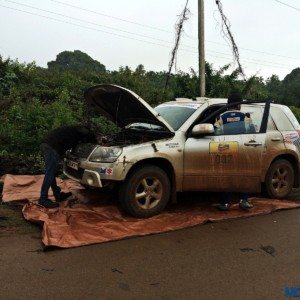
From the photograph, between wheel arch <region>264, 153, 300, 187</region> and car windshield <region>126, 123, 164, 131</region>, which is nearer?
car windshield <region>126, 123, 164, 131</region>

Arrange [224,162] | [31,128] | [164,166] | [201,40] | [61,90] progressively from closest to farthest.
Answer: [164,166], [224,162], [31,128], [201,40], [61,90]

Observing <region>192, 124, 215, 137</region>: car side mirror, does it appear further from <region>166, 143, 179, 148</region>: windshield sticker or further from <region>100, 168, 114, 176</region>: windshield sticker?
<region>100, 168, 114, 176</region>: windshield sticker

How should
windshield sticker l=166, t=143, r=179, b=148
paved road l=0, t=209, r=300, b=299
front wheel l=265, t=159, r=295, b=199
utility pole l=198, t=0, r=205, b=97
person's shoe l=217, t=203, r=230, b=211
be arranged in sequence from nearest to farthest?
paved road l=0, t=209, r=300, b=299 < windshield sticker l=166, t=143, r=179, b=148 < person's shoe l=217, t=203, r=230, b=211 < front wheel l=265, t=159, r=295, b=199 < utility pole l=198, t=0, r=205, b=97

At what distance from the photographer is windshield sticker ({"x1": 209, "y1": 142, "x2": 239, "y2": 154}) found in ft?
21.9

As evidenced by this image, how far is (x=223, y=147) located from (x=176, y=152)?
814 millimetres

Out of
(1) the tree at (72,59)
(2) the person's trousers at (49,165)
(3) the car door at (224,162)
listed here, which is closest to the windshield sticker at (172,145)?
(3) the car door at (224,162)

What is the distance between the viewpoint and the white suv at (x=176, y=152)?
20.1ft

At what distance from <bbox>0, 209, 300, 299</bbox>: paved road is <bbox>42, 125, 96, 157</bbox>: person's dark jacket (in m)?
1.60

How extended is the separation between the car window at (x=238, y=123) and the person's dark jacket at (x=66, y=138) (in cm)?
204

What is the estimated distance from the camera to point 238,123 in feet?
23.0

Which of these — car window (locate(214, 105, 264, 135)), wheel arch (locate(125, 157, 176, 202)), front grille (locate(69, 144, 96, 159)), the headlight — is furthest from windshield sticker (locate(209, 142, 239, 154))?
front grille (locate(69, 144, 96, 159))

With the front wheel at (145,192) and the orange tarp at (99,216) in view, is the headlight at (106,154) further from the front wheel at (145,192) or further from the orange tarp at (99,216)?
the orange tarp at (99,216)

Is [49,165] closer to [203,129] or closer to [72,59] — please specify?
[203,129]

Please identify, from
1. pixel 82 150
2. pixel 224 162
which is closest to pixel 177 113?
pixel 224 162
